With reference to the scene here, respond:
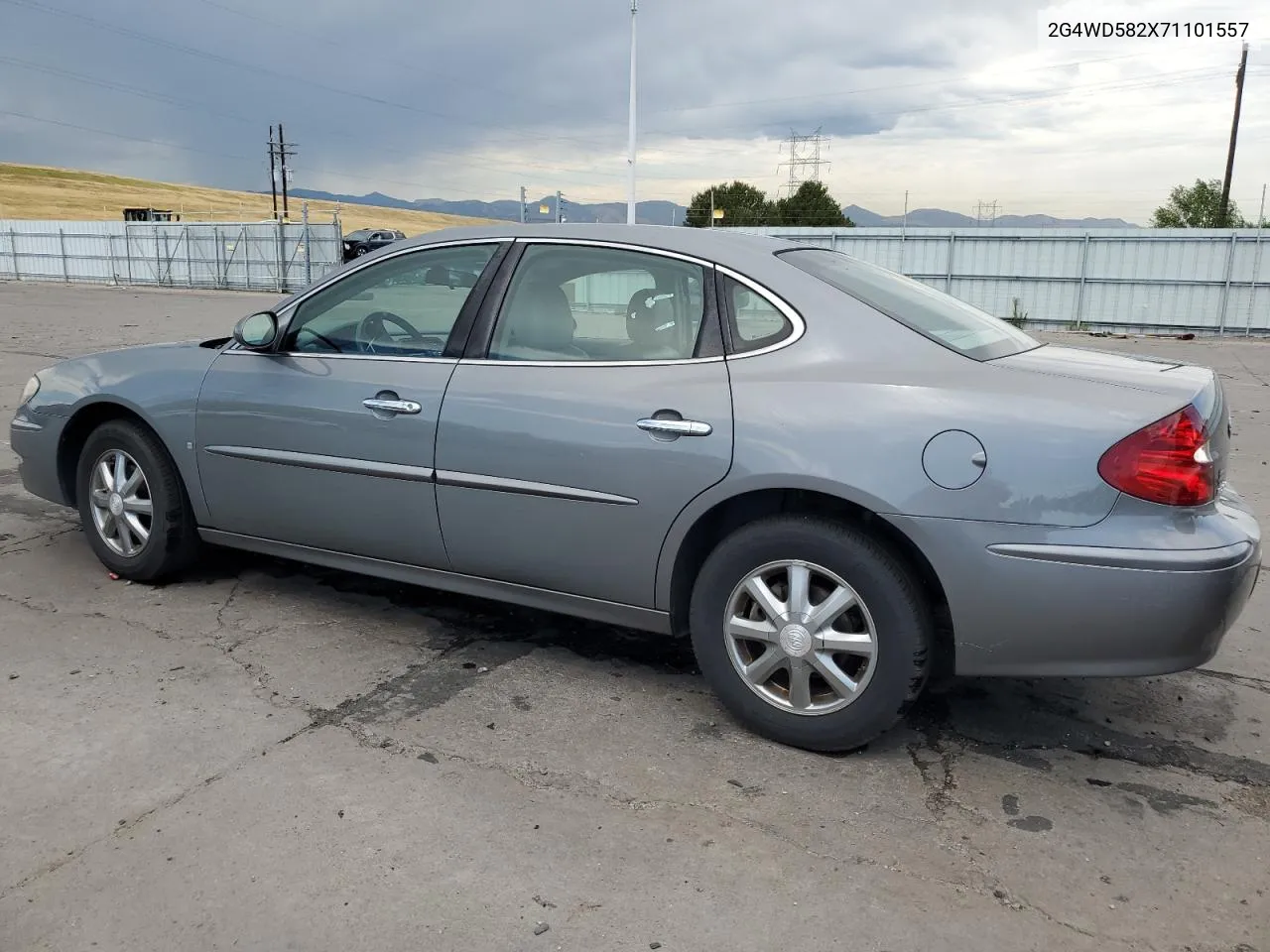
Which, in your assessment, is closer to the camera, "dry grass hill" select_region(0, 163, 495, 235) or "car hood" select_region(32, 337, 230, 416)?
"car hood" select_region(32, 337, 230, 416)

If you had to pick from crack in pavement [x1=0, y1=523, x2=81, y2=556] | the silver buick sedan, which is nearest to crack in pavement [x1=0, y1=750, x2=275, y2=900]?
the silver buick sedan

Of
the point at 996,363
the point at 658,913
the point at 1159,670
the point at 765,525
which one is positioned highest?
the point at 996,363

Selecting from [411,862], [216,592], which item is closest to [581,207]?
[216,592]

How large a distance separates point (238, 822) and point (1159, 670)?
2515 mm

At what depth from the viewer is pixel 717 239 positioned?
3.50 m

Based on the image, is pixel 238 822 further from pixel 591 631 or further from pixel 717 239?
pixel 717 239

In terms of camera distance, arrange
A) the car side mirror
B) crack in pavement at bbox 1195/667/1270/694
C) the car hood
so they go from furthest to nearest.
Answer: the car hood < the car side mirror < crack in pavement at bbox 1195/667/1270/694

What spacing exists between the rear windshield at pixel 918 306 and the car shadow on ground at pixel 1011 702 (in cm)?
122

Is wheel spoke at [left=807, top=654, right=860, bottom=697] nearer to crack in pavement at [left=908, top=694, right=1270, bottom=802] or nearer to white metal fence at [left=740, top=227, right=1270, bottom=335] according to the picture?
crack in pavement at [left=908, top=694, right=1270, bottom=802]

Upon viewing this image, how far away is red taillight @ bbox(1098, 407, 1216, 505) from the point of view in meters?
2.72

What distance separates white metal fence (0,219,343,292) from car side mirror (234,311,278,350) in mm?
31528

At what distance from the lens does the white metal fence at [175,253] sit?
117 feet

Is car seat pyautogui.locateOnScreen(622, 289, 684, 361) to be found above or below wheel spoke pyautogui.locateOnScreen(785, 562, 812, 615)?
above

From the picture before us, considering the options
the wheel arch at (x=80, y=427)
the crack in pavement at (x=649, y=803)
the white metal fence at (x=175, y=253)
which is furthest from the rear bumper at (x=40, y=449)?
the white metal fence at (x=175, y=253)
